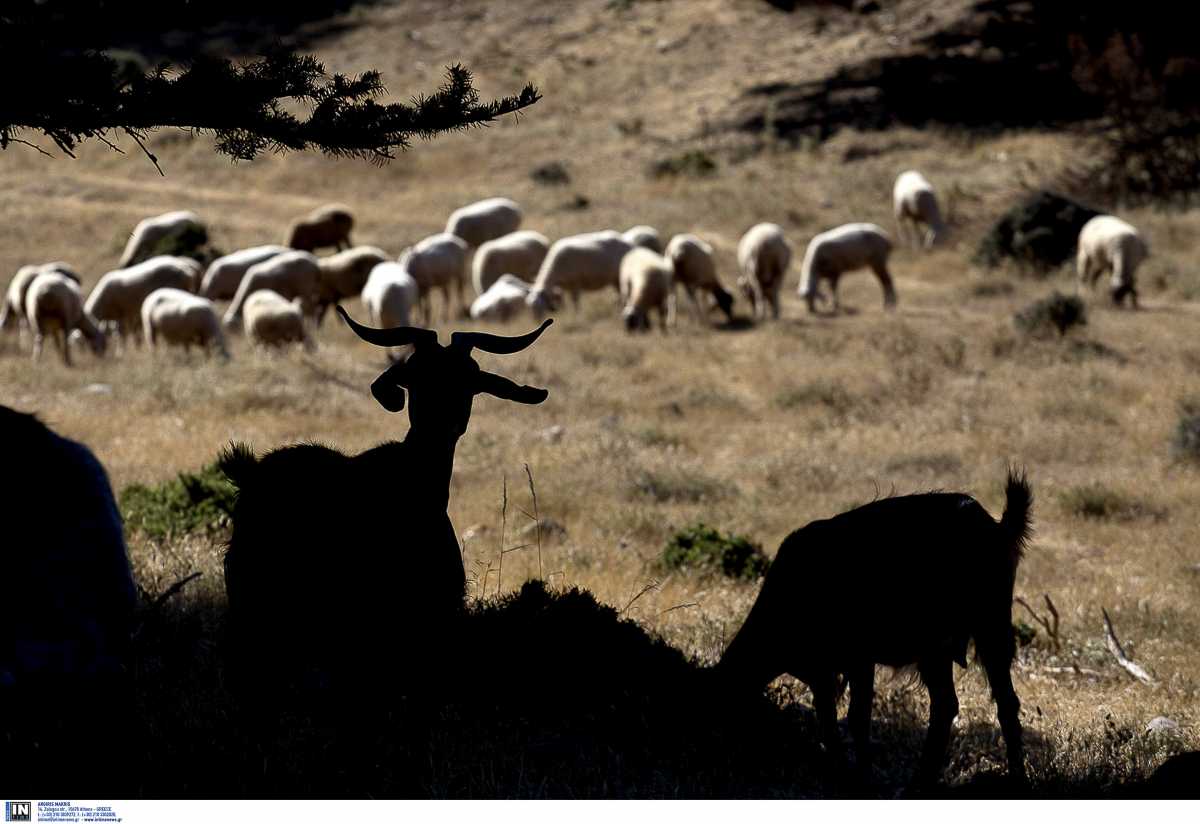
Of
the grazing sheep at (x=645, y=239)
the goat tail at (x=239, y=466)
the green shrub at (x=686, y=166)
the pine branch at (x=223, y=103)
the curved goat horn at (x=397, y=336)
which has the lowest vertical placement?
the grazing sheep at (x=645, y=239)

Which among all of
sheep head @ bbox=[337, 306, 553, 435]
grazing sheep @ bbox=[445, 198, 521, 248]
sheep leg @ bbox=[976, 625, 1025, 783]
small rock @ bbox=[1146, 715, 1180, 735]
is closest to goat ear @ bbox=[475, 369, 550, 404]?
sheep head @ bbox=[337, 306, 553, 435]

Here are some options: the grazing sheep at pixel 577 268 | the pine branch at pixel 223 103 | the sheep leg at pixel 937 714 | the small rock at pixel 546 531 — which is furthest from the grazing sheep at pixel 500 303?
the sheep leg at pixel 937 714

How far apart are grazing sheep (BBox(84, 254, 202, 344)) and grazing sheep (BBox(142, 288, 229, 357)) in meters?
2.67

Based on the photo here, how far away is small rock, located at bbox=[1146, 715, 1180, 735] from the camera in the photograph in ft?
18.0

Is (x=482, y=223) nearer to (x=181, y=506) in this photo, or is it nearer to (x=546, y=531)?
(x=546, y=531)

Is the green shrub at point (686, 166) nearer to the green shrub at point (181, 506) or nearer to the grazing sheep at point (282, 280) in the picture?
the grazing sheep at point (282, 280)

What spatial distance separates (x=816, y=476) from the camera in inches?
425

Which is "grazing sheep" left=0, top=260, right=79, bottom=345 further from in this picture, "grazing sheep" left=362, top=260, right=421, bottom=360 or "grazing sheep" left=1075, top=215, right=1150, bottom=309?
"grazing sheep" left=1075, top=215, right=1150, bottom=309

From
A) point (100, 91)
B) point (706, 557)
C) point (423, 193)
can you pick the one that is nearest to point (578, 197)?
point (423, 193)

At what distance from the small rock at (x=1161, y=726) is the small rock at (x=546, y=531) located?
4.24 meters

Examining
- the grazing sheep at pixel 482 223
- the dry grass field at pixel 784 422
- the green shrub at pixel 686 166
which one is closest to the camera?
the dry grass field at pixel 784 422

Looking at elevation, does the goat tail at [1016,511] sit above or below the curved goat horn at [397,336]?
below

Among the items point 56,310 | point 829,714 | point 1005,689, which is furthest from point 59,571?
point 56,310

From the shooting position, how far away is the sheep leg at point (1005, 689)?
4617mm
